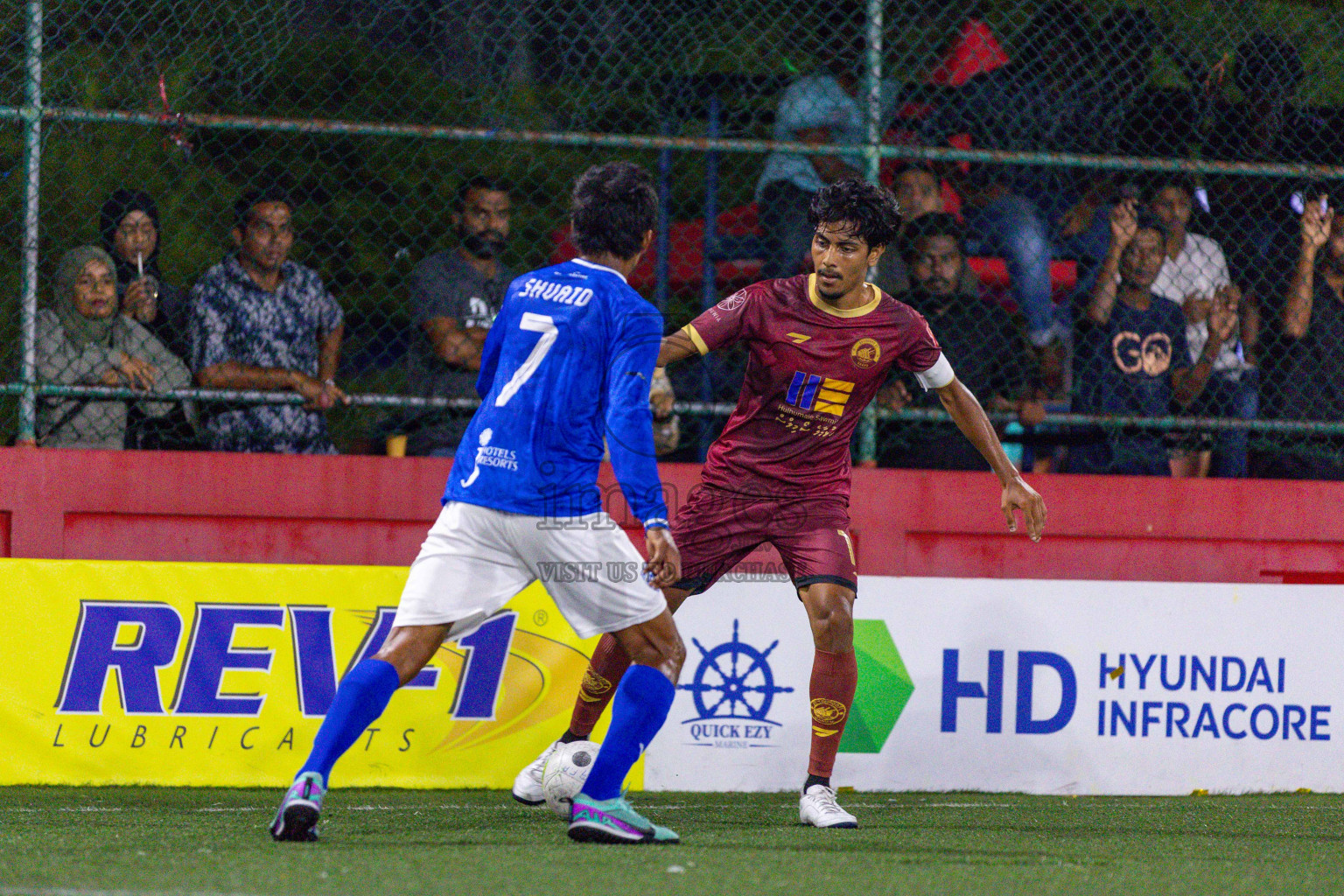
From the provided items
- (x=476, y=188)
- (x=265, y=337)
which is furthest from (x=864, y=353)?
(x=265, y=337)

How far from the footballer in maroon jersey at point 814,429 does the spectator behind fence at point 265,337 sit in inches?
86.8

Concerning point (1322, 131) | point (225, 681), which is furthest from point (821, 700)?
point (1322, 131)

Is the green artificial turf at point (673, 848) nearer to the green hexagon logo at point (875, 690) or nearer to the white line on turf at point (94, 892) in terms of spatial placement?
the white line on turf at point (94, 892)

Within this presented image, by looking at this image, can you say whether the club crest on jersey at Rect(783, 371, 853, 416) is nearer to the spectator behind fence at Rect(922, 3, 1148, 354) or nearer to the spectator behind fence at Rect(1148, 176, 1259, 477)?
the spectator behind fence at Rect(922, 3, 1148, 354)

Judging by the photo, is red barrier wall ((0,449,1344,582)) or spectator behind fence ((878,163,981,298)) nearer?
red barrier wall ((0,449,1344,582))

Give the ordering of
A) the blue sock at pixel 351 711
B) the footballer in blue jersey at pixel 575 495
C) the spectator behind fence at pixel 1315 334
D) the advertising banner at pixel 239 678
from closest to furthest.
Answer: the blue sock at pixel 351 711
the footballer in blue jersey at pixel 575 495
the advertising banner at pixel 239 678
the spectator behind fence at pixel 1315 334

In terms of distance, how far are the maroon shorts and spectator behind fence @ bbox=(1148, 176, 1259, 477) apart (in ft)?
9.74

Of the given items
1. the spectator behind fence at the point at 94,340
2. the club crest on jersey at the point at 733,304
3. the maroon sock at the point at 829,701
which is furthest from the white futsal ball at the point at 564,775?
the spectator behind fence at the point at 94,340

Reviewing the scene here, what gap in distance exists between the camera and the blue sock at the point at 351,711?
13.1ft

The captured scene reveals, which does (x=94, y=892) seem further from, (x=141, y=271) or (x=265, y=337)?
(x=141, y=271)

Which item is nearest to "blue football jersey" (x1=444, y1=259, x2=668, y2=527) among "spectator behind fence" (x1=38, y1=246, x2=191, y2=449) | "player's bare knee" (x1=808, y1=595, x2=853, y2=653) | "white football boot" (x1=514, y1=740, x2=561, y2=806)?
"player's bare knee" (x1=808, y1=595, x2=853, y2=653)

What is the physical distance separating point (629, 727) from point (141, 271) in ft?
11.9

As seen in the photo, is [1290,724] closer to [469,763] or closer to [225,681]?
Answer: [469,763]

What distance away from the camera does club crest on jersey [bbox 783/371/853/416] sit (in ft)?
17.2
